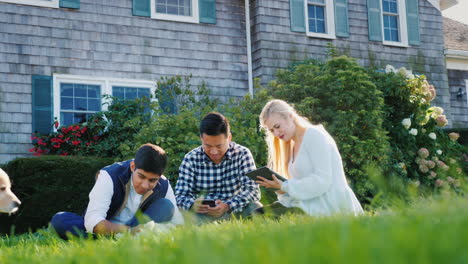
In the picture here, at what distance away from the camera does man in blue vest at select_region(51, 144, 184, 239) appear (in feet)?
12.1

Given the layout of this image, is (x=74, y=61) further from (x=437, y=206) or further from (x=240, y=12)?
(x=437, y=206)

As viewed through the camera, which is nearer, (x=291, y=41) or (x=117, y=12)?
(x=117, y=12)

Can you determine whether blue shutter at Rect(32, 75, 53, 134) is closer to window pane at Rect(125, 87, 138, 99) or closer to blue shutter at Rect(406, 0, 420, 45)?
window pane at Rect(125, 87, 138, 99)

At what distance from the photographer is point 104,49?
1020cm

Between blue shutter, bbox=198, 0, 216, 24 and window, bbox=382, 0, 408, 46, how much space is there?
14.8 ft

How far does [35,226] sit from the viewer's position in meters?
7.23

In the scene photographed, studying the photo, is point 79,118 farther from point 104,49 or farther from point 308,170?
point 308,170

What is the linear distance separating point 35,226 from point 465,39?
1385cm

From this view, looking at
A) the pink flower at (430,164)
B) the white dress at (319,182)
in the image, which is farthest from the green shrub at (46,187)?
the pink flower at (430,164)

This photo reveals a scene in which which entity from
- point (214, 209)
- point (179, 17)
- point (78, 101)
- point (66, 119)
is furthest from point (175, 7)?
point (214, 209)

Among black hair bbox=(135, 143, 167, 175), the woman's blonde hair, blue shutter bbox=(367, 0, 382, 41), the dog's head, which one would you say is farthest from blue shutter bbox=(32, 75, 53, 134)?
blue shutter bbox=(367, 0, 382, 41)

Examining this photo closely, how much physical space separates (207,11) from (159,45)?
131 cm

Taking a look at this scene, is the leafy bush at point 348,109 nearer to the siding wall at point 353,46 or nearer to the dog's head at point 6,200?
the siding wall at point 353,46

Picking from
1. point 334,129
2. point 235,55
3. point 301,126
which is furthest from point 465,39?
point 301,126
